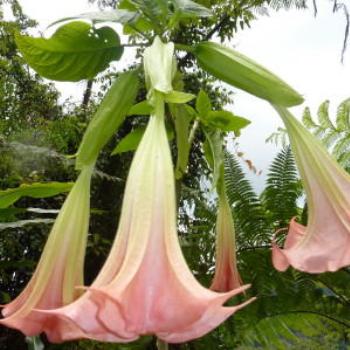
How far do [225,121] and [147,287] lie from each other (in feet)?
1.42

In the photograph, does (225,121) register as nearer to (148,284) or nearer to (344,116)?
(148,284)

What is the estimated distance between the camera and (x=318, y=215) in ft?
1.63

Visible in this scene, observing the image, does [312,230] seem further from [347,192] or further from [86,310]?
[86,310]

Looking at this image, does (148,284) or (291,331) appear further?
(291,331)

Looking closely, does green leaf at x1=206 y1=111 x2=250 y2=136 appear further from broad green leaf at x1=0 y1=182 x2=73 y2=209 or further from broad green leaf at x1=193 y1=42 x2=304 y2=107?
broad green leaf at x1=0 y1=182 x2=73 y2=209

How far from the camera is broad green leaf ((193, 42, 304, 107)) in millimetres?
555

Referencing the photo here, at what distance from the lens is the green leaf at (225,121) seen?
72 centimetres

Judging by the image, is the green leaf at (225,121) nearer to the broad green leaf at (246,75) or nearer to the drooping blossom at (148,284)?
the broad green leaf at (246,75)

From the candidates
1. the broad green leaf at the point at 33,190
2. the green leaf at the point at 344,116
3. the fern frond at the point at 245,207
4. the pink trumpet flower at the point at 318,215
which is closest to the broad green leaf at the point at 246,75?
the pink trumpet flower at the point at 318,215

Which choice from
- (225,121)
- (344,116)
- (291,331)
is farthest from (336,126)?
(225,121)

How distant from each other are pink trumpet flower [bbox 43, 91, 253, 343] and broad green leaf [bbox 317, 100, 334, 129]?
1801mm

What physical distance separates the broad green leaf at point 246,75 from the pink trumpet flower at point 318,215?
2 centimetres

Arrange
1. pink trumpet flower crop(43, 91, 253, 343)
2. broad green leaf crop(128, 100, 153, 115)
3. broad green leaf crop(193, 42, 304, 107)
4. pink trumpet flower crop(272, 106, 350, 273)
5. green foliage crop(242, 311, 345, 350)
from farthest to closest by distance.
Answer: green foliage crop(242, 311, 345, 350)
broad green leaf crop(128, 100, 153, 115)
broad green leaf crop(193, 42, 304, 107)
pink trumpet flower crop(272, 106, 350, 273)
pink trumpet flower crop(43, 91, 253, 343)

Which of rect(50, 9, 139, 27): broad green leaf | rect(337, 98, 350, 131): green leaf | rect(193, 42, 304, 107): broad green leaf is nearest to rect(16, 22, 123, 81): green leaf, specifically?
rect(50, 9, 139, 27): broad green leaf
